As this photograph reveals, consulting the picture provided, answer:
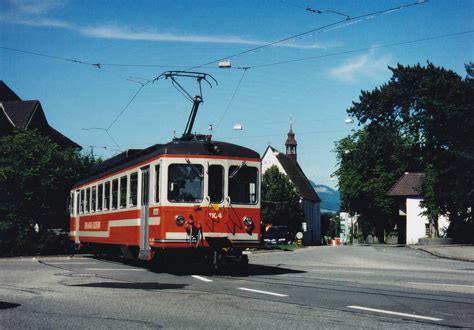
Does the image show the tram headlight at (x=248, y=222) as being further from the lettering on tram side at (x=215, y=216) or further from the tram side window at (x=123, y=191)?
the tram side window at (x=123, y=191)

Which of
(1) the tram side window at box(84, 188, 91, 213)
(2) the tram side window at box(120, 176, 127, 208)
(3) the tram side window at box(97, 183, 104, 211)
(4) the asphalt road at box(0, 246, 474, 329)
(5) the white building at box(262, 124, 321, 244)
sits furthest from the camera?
(5) the white building at box(262, 124, 321, 244)

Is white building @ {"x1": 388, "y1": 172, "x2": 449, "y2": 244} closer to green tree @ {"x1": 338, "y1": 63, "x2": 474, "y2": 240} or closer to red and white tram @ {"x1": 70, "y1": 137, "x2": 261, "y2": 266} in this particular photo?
green tree @ {"x1": 338, "y1": 63, "x2": 474, "y2": 240}

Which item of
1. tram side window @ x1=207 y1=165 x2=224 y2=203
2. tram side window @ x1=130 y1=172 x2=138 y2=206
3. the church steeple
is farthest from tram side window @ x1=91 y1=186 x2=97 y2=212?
the church steeple

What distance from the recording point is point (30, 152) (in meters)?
33.7

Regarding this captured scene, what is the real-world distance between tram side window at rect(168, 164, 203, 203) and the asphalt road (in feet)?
6.02

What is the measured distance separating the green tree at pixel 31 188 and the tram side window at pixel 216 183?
53.3ft

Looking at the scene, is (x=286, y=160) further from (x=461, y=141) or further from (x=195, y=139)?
(x=195, y=139)

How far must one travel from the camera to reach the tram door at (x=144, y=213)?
17.1 meters

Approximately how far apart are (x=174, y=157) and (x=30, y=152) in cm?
1933

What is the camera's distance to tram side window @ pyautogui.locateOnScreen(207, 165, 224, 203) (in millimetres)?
16547

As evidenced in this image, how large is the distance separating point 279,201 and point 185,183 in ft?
204

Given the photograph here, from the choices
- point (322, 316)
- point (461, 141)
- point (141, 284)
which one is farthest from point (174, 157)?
point (461, 141)

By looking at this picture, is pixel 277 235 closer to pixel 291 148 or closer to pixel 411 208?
pixel 411 208

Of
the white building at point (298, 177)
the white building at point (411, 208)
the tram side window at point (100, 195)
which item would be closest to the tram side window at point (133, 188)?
the tram side window at point (100, 195)
